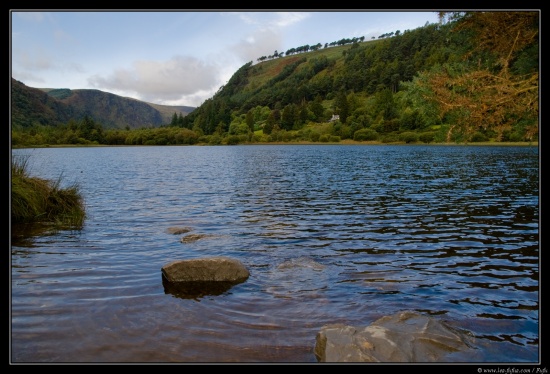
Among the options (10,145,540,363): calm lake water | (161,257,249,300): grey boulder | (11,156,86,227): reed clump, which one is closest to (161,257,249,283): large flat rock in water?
(161,257,249,300): grey boulder

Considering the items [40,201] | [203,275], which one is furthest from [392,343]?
[40,201]

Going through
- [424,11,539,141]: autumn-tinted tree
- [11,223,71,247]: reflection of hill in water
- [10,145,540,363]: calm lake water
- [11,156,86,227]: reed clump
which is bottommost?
[10,145,540,363]: calm lake water

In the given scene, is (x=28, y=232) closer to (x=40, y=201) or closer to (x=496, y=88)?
(x=40, y=201)

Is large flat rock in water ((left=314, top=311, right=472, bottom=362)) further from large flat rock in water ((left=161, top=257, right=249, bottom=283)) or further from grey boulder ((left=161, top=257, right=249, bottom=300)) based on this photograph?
large flat rock in water ((left=161, top=257, right=249, bottom=283))

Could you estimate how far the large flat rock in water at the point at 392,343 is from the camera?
21.3ft

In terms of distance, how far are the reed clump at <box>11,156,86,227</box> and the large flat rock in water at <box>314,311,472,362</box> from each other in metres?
14.7

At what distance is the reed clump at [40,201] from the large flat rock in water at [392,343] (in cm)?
1467

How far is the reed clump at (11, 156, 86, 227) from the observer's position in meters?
16.9

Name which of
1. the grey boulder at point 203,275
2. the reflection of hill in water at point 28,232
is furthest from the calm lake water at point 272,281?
the grey boulder at point 203,275

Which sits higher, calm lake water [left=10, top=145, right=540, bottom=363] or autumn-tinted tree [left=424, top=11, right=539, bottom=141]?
autumn-tinted tree [left=424, top=11, right=539, bottom=141]

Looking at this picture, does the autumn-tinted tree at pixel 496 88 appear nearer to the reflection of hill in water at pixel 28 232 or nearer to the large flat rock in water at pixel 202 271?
the large flat rock in water at pixel 202 271
